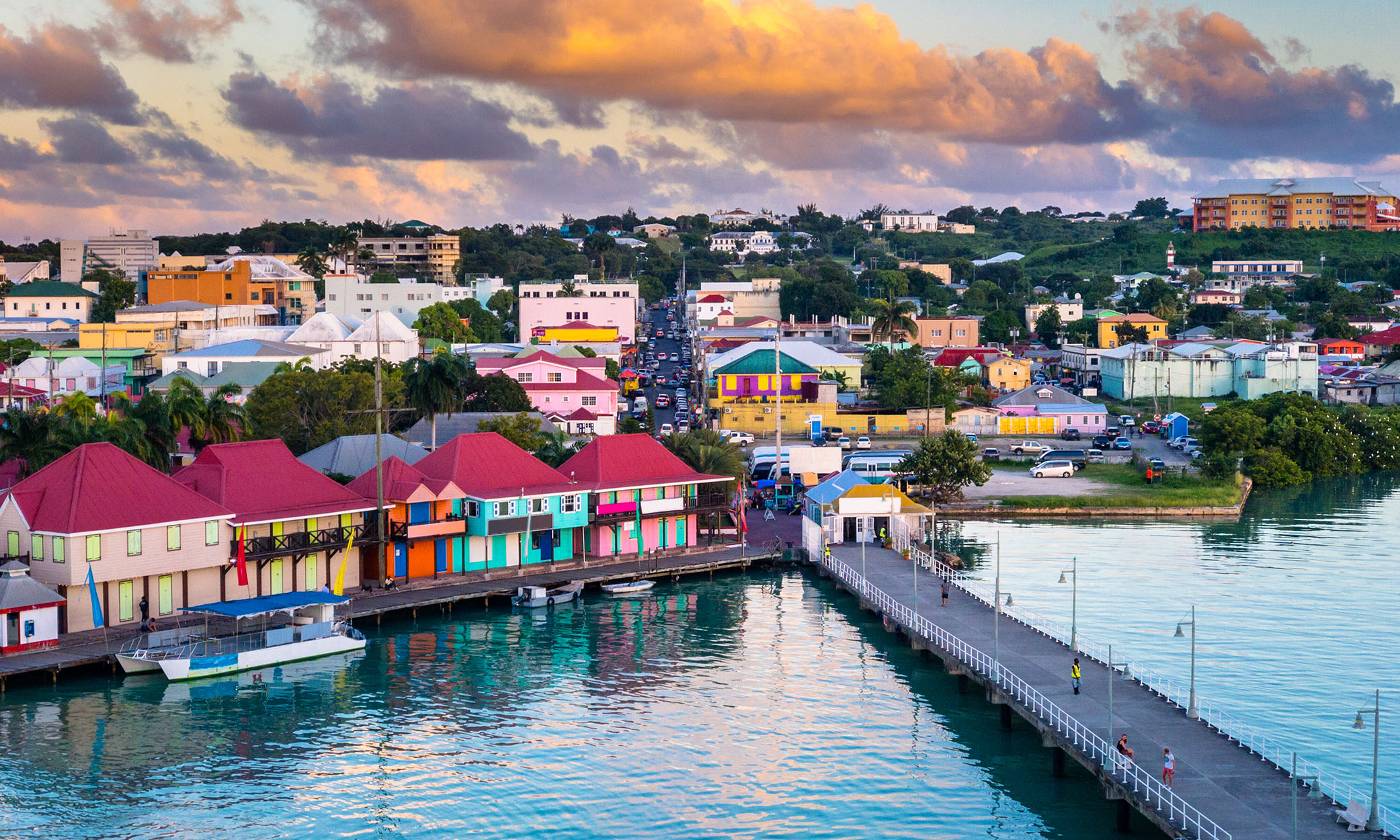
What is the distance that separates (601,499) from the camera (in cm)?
6012

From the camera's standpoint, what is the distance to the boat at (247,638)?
44031mm

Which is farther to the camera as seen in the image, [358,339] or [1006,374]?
[1006,374]

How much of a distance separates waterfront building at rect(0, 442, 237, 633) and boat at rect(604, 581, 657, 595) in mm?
15093

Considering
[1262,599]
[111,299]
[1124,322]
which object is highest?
[111,299]

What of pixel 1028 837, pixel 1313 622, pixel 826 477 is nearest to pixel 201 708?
pixel 1028 837

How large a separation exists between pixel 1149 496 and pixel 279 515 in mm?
46762

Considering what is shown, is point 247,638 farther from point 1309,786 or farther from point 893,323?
point 893,323

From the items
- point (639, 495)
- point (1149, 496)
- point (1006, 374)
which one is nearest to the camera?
point (639, 495)

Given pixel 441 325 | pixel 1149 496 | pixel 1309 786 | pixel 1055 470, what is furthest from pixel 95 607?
pixel 441 325

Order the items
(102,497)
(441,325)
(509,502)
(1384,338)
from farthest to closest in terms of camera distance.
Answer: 1. (1384,338)
2. (441,325)
3. (509,502)
4. (102,497)

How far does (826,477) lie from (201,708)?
4143 centimetres

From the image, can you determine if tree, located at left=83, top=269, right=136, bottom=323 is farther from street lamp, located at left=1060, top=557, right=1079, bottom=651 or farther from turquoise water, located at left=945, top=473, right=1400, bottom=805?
street lamp, located at left=1060, top=557, right=1079, bottom=651

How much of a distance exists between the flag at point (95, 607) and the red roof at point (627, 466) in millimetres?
19987

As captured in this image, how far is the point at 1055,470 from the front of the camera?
82.6 metres
